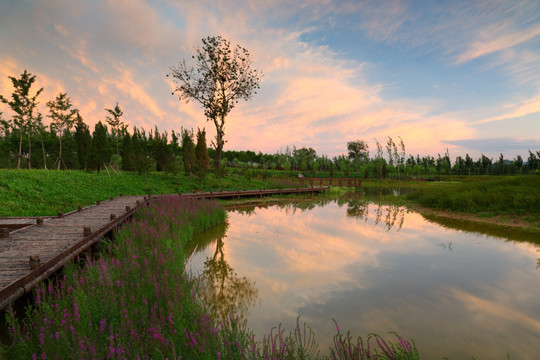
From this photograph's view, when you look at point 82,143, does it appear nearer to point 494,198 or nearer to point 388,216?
point 388,216

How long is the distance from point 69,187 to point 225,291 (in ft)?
64.3

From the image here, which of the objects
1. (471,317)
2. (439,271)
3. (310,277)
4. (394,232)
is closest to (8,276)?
(310,277)

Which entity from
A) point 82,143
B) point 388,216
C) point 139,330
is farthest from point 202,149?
point 139,330

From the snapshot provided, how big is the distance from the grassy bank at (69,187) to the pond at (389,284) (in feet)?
36.2

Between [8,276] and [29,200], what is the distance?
49.2 feet

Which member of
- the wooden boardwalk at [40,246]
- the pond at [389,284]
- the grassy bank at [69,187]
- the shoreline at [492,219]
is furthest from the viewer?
the grassy bank at [69,187]

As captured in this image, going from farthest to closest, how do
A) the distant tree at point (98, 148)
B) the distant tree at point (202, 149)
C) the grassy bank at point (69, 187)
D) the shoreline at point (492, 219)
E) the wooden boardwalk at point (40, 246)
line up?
the distant tree at point (202, 149), the distant tree at point (98, 148), the grassy bank at point (69, 187), the shoreline at point (492, 219), the wooden boardwalk at point (40, 246)

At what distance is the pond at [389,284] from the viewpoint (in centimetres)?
488

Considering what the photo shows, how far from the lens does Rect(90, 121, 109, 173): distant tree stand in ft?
85.6

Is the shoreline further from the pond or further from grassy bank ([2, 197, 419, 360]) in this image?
grassy bank ([2, 197, 419, 360])

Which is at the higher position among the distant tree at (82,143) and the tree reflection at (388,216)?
the distant tree at (82,143)

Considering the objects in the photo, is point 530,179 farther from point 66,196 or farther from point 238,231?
point 66,196

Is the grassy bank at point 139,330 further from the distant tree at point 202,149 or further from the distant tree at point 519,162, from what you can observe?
the distant tree at point 519,162

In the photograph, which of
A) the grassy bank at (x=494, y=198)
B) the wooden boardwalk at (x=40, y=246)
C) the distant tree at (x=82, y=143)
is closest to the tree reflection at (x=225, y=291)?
the wooden boardwalk at (x=40, y=246)
